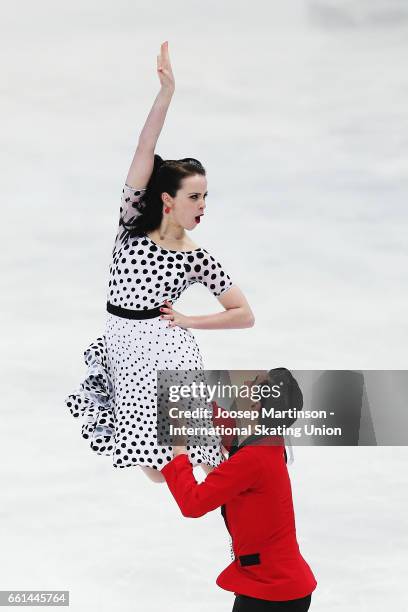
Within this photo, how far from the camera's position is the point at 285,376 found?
3.17 m

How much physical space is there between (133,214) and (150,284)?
0.25m

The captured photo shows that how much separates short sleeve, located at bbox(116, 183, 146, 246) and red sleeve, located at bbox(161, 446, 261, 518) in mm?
862

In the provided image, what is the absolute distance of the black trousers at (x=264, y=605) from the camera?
321 centimetres

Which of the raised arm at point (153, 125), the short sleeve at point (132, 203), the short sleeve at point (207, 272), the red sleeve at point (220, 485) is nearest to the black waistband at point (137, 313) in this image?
the short sleeve at point (207, 272)

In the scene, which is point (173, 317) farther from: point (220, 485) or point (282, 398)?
point (220, 485)

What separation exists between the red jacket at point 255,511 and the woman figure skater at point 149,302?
0.20 meters

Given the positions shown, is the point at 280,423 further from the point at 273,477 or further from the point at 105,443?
the point at 105,443

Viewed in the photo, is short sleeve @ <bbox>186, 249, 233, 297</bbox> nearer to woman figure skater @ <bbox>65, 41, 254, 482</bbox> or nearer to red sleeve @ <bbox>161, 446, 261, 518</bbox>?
woman figure skater @ <bbox>65, 41, 254, 482</bbox>

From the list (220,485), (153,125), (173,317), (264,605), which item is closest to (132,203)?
(153,125)

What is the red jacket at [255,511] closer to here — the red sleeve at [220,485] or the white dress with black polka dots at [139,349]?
the red sleeve at [220,485]

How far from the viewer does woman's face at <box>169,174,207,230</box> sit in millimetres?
3428

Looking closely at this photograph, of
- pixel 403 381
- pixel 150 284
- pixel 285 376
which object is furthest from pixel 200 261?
pixel 403 381

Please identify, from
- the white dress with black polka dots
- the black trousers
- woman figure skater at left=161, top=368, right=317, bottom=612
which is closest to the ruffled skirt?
the white dress with black polka dots

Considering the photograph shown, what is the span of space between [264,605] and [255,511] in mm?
281
